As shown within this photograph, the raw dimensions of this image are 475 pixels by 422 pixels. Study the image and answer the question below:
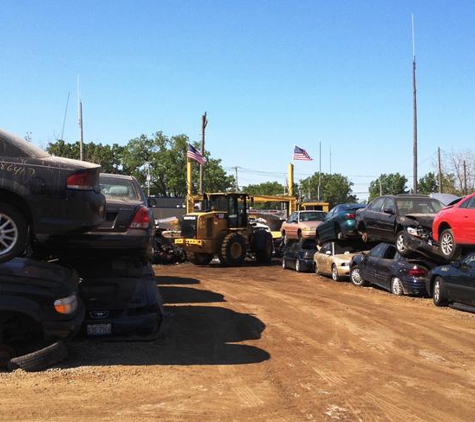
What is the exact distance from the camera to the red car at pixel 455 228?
431 inches

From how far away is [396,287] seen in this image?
13.9 metres

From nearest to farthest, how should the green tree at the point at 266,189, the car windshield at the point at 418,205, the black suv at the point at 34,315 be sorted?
the black suv at the point at 34,315
the car windshield at the point at 418,205
the green tree at the point at 266,189

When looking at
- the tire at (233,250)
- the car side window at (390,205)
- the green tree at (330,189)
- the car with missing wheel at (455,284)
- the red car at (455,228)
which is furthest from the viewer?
the green tree at (330,189)

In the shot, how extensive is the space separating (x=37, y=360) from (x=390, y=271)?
9948 millimetres

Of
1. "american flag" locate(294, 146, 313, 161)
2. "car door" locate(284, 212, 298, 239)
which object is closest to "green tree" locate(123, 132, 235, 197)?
"american flag" locate(294, 146, 313, 161)

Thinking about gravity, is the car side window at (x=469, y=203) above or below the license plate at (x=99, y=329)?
above

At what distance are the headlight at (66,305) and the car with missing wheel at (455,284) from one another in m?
7.58

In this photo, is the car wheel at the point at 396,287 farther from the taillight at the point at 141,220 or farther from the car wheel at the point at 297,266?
the taillight at the point at 141,220

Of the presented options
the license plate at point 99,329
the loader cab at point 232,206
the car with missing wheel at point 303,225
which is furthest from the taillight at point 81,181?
the car with missing wheel at point 303,225

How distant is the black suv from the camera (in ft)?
20.5

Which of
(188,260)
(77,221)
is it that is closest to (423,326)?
(77,221)

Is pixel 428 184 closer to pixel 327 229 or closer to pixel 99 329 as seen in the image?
pixel 327 229

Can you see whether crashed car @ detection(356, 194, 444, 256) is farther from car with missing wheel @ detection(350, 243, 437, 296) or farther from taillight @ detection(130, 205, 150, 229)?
taillight @ detection(130, 205, 150, 229)

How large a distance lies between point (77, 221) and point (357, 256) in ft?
37.2
